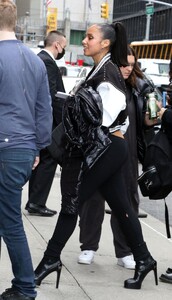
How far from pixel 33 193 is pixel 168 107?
275cm

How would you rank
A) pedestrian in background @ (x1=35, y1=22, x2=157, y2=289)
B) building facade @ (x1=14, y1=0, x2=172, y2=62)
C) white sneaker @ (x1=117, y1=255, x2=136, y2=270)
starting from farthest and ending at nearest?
building facade @ (x1=14, y1=0, x2=172, y2=62)
white sneaker @ (x1=117, y1=255, x2=136, y2=270)
pedestrian in background @ (x1=35, y1=22, x2=157, y2=289)

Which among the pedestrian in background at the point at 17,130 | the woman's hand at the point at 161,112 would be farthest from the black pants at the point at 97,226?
the pedestrian in background at the point at 17,130

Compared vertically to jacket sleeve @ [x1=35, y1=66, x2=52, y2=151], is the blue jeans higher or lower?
lower


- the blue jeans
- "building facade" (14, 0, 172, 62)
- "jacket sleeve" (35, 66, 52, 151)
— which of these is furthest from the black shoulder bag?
"building facade" (14, 0, 172, 62)

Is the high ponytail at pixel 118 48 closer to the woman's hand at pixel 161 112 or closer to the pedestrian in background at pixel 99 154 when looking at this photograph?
the pedestrian in background at pixel 99 154

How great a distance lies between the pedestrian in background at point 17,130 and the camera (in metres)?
4.20

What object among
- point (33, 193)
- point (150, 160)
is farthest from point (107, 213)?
point (150, 160)

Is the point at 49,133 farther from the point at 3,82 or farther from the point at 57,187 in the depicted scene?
the point at 57,187

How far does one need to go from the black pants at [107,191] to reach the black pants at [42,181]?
2.65m

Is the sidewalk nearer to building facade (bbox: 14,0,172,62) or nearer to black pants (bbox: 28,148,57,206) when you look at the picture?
black pants (bbox: 28,148,57,206)

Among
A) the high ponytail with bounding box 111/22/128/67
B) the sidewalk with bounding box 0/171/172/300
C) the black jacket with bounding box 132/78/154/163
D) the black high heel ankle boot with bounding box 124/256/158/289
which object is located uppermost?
the high ponytail with bounding box 111/22/128/67

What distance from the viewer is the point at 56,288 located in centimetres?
495

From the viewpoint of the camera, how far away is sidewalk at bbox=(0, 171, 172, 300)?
491 centimetres

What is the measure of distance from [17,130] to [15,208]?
1.51 ft
